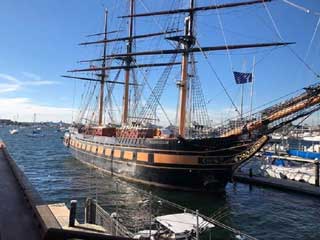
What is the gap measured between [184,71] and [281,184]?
1115 cm

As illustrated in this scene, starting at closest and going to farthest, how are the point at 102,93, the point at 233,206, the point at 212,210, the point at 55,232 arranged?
1. the point at 55,232
2. the point at 212,210
3. the point at 233,206
4. the point at 102,93

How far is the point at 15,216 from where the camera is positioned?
9062mm

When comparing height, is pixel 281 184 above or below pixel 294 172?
below

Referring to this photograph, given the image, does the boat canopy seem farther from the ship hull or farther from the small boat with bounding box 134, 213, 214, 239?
the ship hull

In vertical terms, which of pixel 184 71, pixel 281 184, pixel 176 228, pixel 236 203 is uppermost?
pixel 184 71

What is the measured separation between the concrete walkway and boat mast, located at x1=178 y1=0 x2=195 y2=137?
14.4 meters

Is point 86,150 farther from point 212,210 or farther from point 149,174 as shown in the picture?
point 212,210

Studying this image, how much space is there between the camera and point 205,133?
26.7 m

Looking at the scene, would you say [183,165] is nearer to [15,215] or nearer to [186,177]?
[186,177]

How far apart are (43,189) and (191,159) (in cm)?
1043

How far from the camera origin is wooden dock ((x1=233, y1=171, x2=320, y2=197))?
83.5ft

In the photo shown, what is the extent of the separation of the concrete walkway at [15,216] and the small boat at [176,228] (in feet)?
10.5

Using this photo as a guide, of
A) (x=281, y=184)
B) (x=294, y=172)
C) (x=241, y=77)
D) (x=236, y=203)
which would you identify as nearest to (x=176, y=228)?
(x=236, y=203)

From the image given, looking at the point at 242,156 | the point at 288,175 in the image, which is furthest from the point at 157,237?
the point at 288,175
